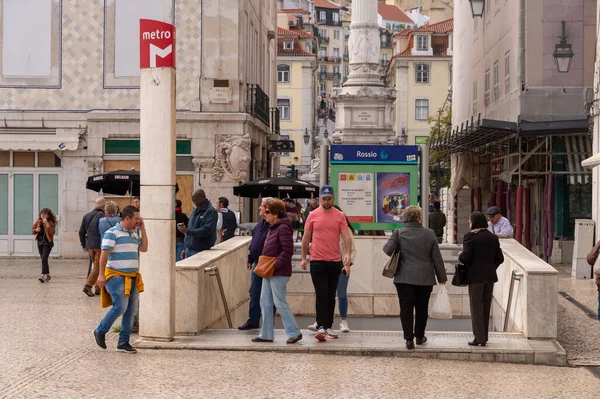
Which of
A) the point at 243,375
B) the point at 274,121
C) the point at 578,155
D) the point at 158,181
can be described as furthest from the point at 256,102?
the point at 243,375

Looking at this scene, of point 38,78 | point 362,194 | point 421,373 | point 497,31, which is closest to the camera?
point 421,373

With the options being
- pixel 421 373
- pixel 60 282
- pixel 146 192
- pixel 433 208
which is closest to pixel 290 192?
pixel 433 208

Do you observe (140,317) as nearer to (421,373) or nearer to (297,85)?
(421,373)

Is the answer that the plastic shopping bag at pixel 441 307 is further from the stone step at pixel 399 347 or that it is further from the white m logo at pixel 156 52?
the white m logo at pixel 156 52

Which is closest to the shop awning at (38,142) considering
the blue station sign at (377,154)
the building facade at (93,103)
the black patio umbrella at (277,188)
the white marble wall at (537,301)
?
the building facade at (93,103)

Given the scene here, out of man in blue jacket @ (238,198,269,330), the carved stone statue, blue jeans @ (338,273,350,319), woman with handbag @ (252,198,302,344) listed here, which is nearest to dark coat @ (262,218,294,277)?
woman with handbag @ (252,198,302,344)

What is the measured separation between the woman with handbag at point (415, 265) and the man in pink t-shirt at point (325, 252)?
958 millimetres

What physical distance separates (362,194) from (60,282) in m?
5.97

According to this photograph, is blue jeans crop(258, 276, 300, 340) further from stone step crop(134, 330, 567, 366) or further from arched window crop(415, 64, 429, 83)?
arched window crop(415, 64, 429, 83)

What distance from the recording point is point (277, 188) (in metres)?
26.5

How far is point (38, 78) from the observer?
29734 mm

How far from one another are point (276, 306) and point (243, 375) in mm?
2053

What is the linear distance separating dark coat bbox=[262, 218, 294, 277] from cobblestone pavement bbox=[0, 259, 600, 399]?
41.2 inches

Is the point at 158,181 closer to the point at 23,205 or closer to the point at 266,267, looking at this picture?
the point at 266,267
